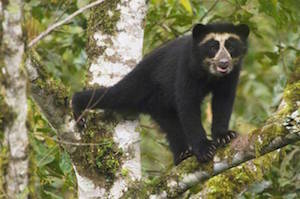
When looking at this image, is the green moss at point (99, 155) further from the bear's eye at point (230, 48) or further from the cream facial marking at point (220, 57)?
the bear's eye at point (230, 48)

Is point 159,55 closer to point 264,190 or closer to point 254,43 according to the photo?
point 264,190

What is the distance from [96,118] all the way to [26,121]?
2.21m

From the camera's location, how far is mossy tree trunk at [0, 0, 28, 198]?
328 cm

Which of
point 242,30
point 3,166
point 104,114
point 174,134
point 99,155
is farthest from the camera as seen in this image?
point 174,134

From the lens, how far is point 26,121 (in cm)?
333

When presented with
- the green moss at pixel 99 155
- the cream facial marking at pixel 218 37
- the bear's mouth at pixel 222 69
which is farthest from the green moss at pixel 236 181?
the cream facial marking at pixel 218 37

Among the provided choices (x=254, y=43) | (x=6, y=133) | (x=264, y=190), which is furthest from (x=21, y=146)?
(x=254, y=43)

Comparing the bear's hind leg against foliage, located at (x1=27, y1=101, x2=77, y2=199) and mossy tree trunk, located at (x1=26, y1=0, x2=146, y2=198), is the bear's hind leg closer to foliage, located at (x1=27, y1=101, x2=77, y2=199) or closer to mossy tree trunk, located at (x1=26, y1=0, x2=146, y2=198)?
mossy tree trunk, located at (x1=26, y1=0, x2=146, y2=198)

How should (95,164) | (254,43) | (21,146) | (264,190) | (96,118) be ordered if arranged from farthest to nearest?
(254,43) → (264,190) → (96,118) → (95,164) → (21,146)

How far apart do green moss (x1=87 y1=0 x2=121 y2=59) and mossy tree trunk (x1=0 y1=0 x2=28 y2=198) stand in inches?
86.4

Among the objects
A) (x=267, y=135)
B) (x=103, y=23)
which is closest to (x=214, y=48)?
(x=103, y=23)

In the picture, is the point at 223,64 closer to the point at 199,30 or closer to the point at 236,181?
the point at 199,30

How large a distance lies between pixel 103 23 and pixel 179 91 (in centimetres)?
94

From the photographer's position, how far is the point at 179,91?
5.91 m
